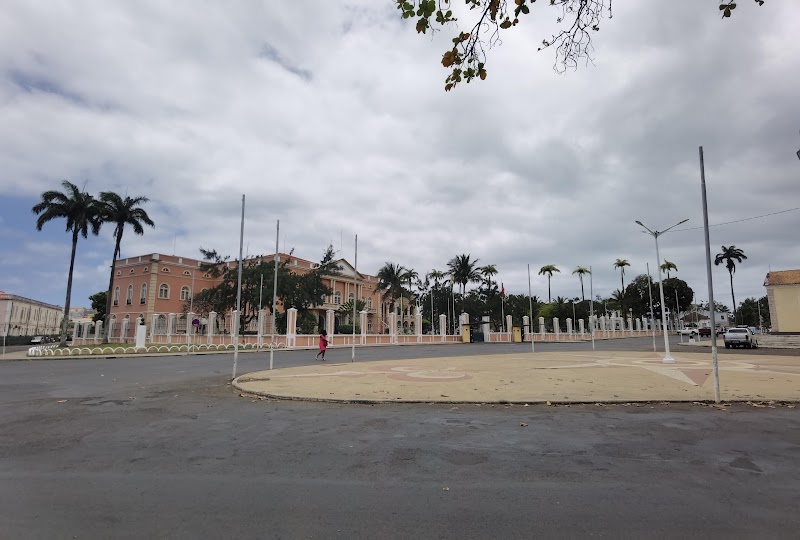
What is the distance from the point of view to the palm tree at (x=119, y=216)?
150 ft

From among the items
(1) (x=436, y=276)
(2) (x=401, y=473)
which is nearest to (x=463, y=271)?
(1) (x=436, y=276)

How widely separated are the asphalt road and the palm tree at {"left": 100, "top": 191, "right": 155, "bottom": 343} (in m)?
42.4

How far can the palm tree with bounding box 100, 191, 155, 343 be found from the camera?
1797 inches

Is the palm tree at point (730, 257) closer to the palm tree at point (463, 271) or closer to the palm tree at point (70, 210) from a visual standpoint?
the palm tree at point (463, 271)

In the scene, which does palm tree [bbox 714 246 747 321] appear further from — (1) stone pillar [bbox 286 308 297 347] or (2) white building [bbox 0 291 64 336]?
(2) white building [bbox 0 291 64 336]

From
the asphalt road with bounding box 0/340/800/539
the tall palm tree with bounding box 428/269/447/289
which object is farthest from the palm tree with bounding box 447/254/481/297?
the asphalt road with bounding box 0/340/800/539

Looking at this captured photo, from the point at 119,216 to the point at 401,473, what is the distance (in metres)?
50.3

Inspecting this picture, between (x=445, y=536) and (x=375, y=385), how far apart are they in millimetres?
9510

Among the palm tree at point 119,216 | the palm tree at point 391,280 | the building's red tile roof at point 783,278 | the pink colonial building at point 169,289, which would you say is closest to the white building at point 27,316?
the pink colonial building at point 169,289

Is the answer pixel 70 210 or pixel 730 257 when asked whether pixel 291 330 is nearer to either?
pixel 70 210

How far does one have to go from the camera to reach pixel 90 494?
15.4 feet

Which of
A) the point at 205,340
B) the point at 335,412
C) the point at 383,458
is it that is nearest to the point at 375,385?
the point at 335,412

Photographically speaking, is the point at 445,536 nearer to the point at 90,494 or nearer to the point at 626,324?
the point at 90,494

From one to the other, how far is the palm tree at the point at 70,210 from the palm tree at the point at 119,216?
1398 mm
